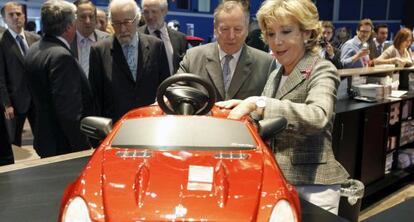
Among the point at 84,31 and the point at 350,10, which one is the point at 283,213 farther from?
the point at 350,10

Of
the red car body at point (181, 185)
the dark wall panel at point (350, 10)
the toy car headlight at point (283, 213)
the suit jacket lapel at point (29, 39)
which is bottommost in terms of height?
the toy car headlight at point (283, 213)

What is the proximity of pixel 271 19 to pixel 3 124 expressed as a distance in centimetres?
170

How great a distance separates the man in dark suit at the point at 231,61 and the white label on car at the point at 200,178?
110 cm

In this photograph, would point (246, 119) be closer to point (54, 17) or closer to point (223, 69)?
point (223, 69)

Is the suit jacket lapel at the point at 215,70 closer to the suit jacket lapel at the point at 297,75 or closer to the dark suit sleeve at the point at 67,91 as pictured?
the suit jacket lapel at the point at 297,75

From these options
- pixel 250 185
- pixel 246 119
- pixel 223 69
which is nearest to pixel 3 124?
pixel 223 69

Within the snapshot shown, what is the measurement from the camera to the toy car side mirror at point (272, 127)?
1.44 meters

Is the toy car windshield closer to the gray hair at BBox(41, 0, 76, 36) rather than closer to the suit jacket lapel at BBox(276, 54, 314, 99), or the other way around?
the suit jacket lapel at BBox(276, 54, 314, 99)

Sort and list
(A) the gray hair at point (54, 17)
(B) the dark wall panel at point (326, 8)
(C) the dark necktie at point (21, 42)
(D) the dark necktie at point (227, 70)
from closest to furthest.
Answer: (D) the dark necktie at point (227, 70) < (A) the gray hair at point (54, 17) < (C) the dark necktie at point (21, 42) < (B) the dark wall panel at point (326, 8)

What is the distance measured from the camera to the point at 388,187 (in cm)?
464

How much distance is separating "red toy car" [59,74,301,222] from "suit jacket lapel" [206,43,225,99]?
32.3 inches

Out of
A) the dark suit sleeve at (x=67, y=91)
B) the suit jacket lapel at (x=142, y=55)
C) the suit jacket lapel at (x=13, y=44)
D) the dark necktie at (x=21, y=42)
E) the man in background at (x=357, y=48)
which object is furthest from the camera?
the man in background at (x=357, y=48)

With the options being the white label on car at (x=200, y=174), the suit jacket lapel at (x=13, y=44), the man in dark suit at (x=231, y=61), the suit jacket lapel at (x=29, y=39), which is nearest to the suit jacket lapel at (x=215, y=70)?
the man in dark suit at (x=231, y=61)

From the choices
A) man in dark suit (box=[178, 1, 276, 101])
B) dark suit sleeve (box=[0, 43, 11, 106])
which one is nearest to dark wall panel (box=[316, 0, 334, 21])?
dark suit sleeve (box=[0, 43, 11, 106])
